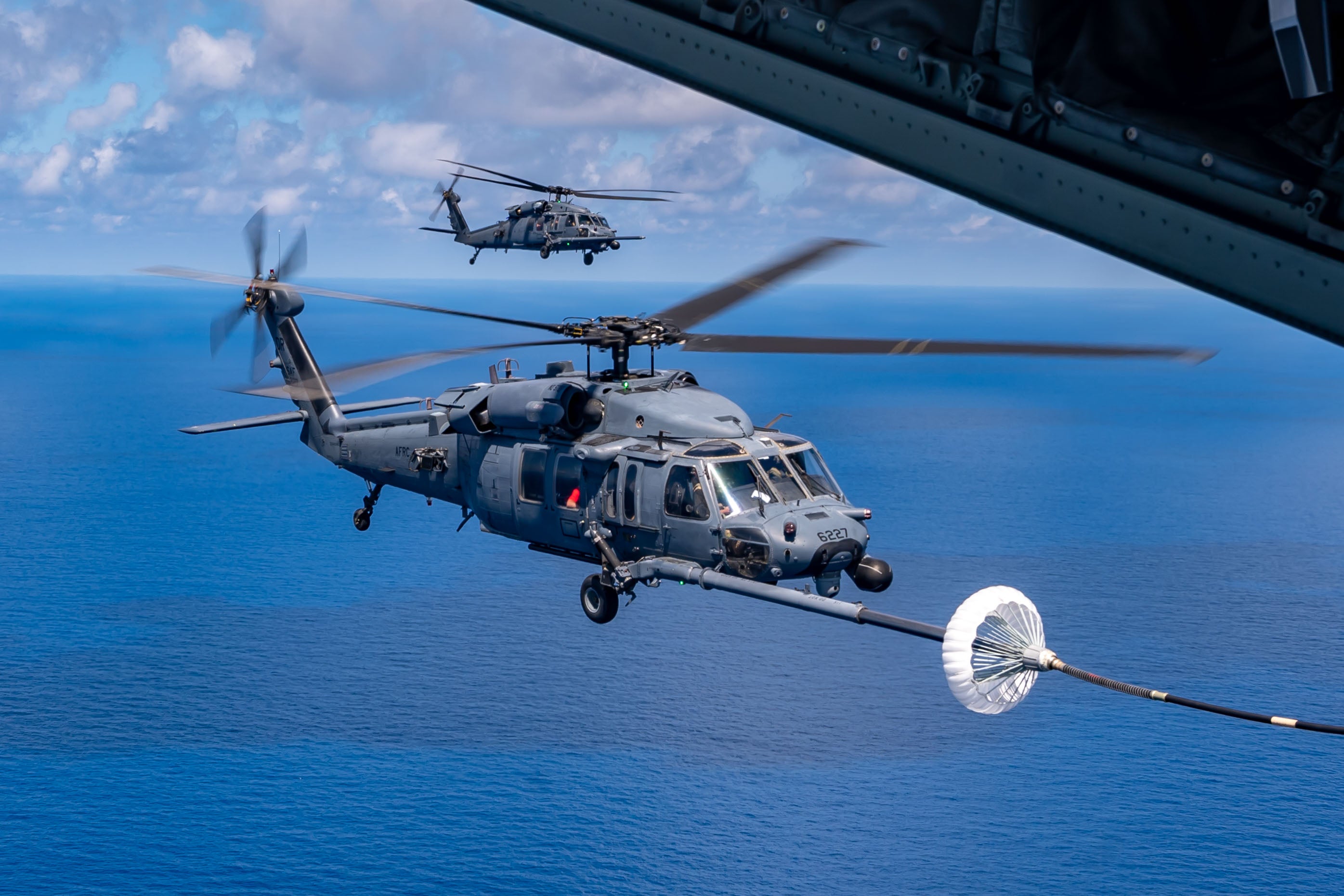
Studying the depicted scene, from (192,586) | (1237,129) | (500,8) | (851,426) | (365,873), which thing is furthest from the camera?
(851,426)

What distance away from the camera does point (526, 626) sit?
103m

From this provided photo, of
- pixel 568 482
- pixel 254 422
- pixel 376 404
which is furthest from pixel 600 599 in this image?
pixel 254 422

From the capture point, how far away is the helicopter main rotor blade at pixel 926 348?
559 inches

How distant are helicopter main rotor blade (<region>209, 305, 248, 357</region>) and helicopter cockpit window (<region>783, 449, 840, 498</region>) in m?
13.4

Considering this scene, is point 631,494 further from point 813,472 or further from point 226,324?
point 226,324

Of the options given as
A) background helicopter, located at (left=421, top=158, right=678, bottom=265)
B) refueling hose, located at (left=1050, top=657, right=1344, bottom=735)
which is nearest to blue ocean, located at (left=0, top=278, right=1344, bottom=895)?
background helicopter, located at (left=421, top=158, right=678, bottom=265)

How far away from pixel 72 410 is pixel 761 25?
20730cm

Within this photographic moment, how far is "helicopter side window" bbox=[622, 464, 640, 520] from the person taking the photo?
2161 cm

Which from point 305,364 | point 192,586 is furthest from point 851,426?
point 305,364

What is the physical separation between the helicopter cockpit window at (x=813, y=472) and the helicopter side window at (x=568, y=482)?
4126 mm

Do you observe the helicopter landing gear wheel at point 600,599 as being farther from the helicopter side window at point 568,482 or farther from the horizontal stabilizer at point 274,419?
the horizontal stabilizer at point 274,419

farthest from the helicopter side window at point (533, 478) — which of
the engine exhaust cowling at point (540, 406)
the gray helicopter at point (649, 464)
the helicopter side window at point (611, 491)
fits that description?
the helicopter side window at point (611, 491)

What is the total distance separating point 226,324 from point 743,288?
1433cm

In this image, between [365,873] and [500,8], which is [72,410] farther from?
[500,8]
